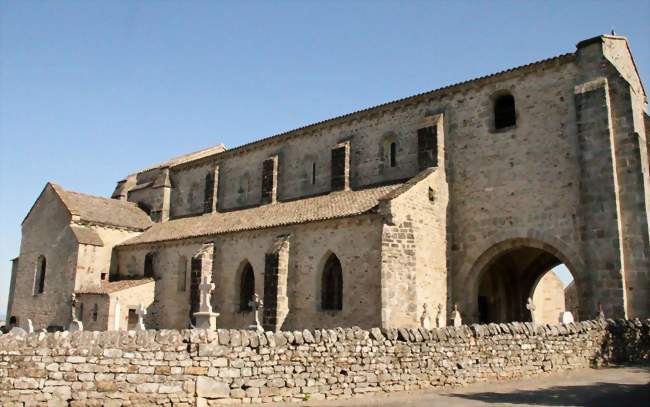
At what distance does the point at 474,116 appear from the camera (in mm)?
23141

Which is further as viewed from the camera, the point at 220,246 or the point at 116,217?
the point at 116,217

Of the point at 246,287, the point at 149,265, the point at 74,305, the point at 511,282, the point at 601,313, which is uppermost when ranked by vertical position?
the point at 149,265

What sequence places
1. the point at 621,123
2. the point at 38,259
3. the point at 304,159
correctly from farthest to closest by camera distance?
the point at 38,259 → the point at 304,159 → the point at 621,123

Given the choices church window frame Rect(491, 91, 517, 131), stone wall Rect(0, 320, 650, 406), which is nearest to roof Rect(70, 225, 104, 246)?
stone wall Rect(0, 320, 650, 406)

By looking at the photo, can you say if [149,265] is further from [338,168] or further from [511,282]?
[511,282]

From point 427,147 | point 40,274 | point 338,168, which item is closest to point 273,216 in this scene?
point 338,168

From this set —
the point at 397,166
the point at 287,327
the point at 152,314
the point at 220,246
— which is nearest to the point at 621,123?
the point at 397,166

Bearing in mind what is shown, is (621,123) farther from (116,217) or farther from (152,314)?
(116,217)

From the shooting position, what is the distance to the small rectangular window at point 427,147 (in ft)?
76.0

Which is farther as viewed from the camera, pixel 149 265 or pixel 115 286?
pixel 149 265

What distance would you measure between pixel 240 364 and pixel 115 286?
67.5ft

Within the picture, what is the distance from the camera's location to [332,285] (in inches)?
904

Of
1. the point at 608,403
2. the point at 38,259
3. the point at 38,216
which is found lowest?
the point at 608,403

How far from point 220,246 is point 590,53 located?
18.2m
